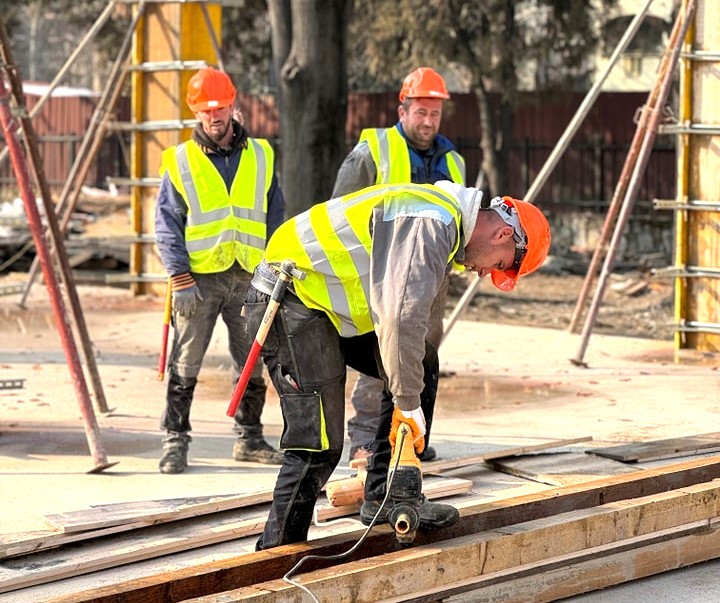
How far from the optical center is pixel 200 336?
8.09 metres

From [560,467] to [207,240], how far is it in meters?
2.41

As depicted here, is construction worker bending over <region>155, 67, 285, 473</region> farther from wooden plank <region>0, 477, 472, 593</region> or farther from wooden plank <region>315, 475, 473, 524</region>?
wooden plank <region>0, 477, 472, 593</region>

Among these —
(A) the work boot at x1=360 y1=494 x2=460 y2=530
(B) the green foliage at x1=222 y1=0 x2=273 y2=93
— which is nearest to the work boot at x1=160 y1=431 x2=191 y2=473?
(A) the work boot at x1=360 y1=494 x2=460 y2=530

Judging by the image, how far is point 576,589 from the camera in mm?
5902

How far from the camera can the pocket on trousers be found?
5516 mm

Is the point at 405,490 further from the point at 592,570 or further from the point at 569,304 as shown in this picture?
the point at 569,304

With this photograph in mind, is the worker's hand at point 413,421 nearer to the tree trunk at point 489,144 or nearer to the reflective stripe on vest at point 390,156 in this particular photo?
the reflective stripe on vest at point 390,156

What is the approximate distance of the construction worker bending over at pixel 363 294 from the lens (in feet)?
16.5

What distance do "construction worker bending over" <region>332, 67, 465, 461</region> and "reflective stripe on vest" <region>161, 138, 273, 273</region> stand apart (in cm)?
55

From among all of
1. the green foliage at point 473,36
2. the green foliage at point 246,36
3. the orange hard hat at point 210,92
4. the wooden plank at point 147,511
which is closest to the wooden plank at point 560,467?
the wooden plank at point 147,511

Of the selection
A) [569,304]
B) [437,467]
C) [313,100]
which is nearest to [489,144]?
[569,304]

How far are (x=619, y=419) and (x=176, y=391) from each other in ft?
10.1

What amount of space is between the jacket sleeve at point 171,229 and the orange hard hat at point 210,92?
0.48m

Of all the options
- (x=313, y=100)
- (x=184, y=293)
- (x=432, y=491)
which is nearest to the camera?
(x=432, y=491)
